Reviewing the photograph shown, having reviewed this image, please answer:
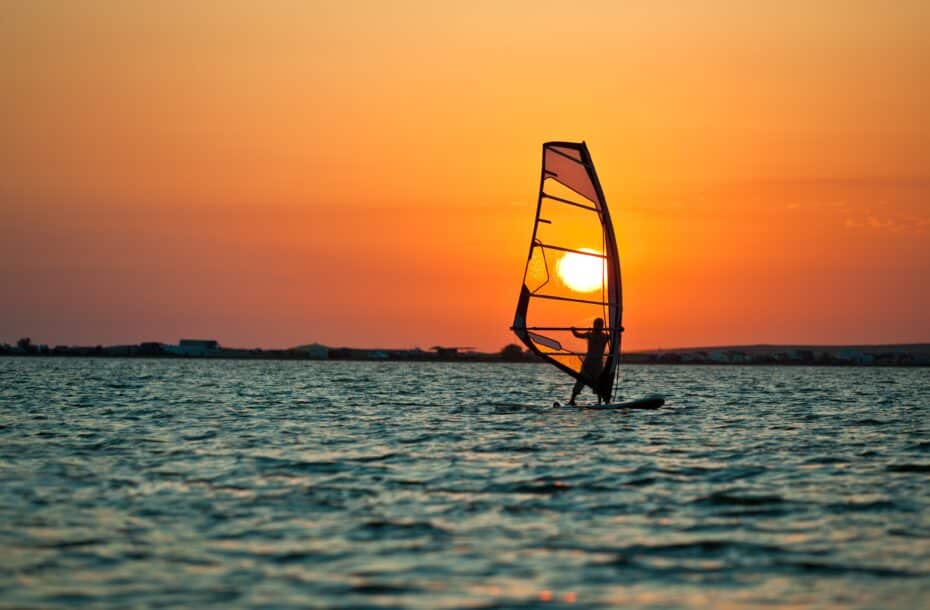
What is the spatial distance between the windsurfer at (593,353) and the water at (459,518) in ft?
16.4

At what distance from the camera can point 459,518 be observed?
13.1 meters

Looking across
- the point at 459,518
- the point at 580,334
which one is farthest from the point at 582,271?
the point at 459,518

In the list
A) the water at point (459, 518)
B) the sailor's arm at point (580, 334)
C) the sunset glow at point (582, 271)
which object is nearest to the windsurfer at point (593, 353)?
the sailor's arm at point (580, 334)

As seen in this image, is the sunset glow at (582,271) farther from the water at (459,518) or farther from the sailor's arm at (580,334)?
the water at (459,518)

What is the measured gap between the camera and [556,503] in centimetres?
1438

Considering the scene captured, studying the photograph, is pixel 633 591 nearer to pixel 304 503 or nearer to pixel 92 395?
pixel 304 503

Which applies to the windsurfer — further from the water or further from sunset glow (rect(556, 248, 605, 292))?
the water

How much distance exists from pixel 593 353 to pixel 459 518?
693 inches

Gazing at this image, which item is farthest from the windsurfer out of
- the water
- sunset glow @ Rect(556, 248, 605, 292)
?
the water

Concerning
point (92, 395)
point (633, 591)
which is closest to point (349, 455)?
point (633, 591)

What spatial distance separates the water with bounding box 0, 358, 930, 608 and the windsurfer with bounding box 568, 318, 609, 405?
501cm

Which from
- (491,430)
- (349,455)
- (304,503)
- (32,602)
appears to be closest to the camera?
(32,602)

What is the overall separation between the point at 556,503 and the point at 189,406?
2289 centimetres

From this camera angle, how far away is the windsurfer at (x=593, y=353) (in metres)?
30.1
